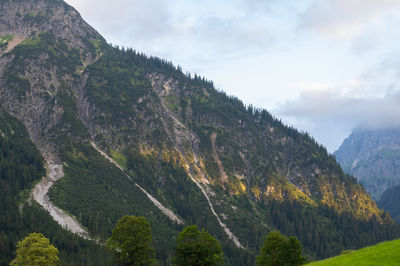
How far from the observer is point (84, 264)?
127812mm

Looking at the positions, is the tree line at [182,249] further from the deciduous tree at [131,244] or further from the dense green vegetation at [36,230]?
the dense green vegetation at [36,230]

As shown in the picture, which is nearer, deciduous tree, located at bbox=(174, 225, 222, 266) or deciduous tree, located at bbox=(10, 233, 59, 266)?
deciduous tree, located at bbox=(174, 225, 222, 266)

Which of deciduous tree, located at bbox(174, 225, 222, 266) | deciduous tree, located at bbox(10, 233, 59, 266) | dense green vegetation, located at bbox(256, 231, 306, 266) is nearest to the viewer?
deciduous tree, located at bbox(174, 225, 222, 266)

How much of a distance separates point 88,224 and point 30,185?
52100 millimetres

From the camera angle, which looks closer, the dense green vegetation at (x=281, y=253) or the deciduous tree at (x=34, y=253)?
the dense green vegetation at (x=281, y=253)

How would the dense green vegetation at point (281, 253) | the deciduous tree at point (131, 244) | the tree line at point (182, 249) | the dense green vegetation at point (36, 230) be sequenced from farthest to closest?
the dense green vegetation at point (36, 230), the dense green vegetation at point (281, 253), the deciduous tree at point (131, 244), the tree line at point (182, 249)

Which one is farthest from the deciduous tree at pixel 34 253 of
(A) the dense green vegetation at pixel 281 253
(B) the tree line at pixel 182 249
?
(A) the dense green vegetation at pixel 281 253

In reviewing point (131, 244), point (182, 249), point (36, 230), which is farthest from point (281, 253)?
point (36, 230)

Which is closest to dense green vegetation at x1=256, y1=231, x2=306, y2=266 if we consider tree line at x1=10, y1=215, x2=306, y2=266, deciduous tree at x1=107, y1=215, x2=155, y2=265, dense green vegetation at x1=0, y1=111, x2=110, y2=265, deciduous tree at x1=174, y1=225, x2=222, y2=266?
tree line at x1=10, y1=215, x2=306, y2=266

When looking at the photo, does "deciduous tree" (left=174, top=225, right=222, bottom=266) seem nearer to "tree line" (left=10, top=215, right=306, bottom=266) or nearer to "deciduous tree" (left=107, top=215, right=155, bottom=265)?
"tree line" (left=10, top=215, right=306, bottom=266)

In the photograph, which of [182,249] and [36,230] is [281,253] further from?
[36,230]

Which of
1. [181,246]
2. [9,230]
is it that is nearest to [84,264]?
[9,230]

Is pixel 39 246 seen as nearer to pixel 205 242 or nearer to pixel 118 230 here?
pixel 118 230

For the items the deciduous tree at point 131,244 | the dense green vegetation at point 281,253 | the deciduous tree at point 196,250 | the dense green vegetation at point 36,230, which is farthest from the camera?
the dense green vegetation at point 36,230
